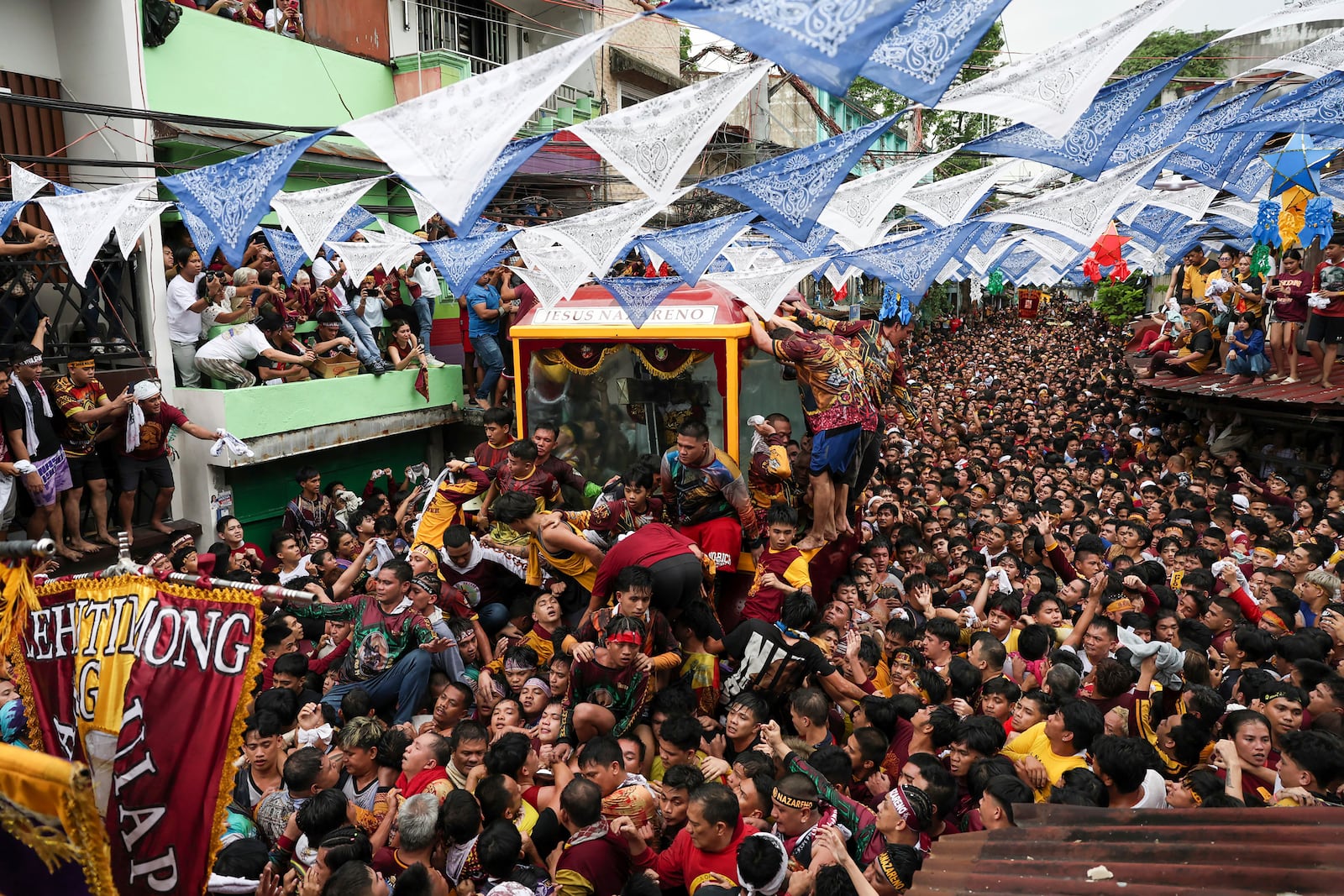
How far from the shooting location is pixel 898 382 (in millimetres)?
11133

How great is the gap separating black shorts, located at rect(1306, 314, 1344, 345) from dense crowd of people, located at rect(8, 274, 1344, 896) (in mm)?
3420

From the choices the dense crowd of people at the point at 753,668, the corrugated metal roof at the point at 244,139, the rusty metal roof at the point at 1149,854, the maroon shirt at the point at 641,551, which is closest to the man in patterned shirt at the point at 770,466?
the dense crowd of people at the point at 753,668

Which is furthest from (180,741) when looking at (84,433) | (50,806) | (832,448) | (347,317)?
(347,317)

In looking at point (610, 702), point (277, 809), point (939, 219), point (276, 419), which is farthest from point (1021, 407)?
point (277, 809)

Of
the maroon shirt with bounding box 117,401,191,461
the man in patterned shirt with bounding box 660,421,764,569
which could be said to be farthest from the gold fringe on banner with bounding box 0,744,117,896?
the maroon shirt with bounding box 117,401,191,461

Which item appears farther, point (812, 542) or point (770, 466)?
point (812, 542)

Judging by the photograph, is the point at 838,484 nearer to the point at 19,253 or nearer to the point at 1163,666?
the point at 1163,666

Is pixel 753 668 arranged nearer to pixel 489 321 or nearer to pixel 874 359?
pixel 874 359

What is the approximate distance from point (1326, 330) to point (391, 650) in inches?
481

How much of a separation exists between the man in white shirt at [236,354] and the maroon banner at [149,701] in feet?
23.9

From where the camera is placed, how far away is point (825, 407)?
809 centimetres

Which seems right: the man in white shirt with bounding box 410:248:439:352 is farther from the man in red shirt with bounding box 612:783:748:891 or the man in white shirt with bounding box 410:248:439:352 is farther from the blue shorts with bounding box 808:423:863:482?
the man in red shirt with bounding box 612:783:748:891

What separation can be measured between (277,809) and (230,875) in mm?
670

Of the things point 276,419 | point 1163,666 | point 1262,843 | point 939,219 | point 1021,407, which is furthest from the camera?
point 1021,407
